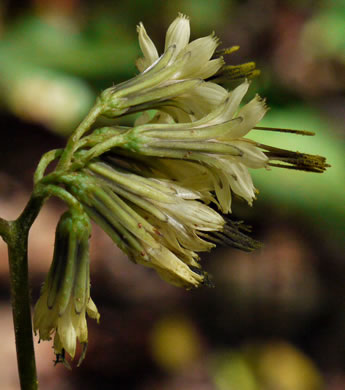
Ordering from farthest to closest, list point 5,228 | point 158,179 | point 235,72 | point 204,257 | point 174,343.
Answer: point 204,257, point 174,343, point 235,72, point 158,179, point 5,228

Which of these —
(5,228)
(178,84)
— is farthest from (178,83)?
(5,228)

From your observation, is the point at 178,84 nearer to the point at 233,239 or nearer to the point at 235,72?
the point at 235,72

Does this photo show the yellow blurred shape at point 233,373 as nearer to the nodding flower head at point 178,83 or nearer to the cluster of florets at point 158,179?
the cluster of florets at point 158,179

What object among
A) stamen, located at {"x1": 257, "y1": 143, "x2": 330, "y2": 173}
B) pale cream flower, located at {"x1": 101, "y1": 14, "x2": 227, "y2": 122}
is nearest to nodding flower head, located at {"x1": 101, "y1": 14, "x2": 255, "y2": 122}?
pale cream flower, located at {"x1": 101, "y1": 14, "x2": 227, "y2": 122}

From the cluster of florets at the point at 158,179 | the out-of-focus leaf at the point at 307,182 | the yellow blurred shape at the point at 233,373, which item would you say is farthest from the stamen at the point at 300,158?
the yellow blurred shape at the point at 233,373

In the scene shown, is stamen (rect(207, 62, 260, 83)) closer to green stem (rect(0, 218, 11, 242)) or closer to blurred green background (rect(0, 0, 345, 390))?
green stem (rect(0, 218, 11, 242))
